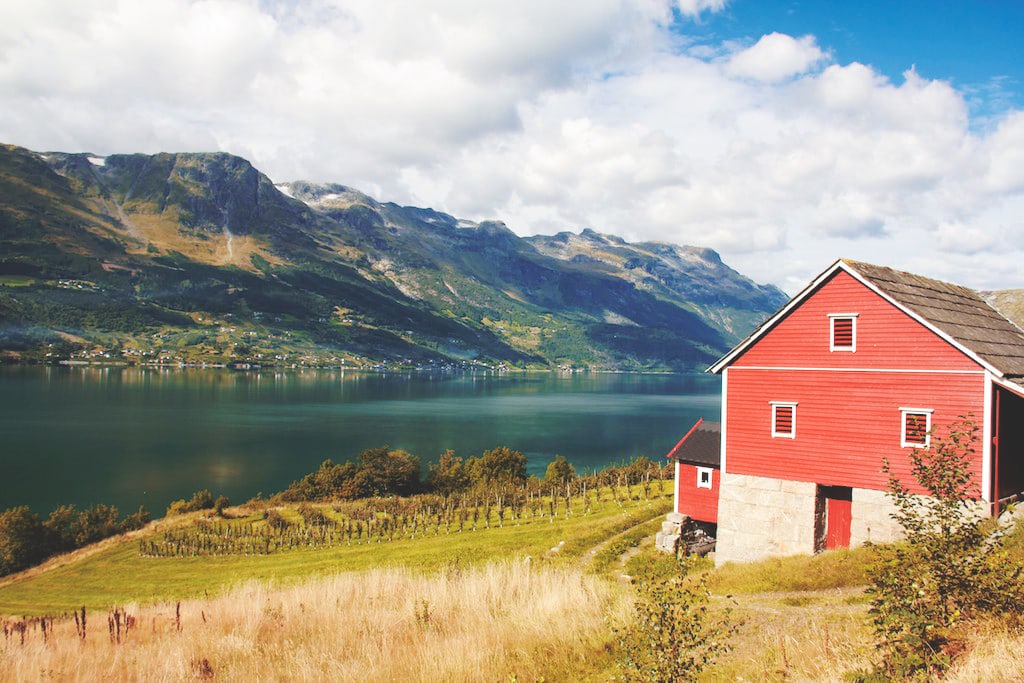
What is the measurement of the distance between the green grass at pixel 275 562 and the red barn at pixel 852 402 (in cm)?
1166

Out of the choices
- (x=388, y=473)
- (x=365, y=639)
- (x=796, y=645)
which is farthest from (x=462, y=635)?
(x=388, y=473)

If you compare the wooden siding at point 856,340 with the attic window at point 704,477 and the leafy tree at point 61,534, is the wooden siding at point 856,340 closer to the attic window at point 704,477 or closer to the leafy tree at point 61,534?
the attic window at point 704,477

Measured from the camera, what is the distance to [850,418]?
2634 centimetres

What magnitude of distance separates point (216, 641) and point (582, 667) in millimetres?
6555

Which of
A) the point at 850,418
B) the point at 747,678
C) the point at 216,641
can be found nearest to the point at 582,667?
the point at 747,678

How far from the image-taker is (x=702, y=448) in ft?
118

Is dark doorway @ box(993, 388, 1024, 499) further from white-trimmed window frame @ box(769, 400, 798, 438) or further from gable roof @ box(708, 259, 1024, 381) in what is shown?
white-trimmed window frame @ box(769, 400, 798, 438)

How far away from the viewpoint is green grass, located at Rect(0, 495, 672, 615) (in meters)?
39.6

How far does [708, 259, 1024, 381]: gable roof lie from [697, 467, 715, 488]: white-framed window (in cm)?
789

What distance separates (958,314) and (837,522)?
397 inches

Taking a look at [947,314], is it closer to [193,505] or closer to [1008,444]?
[1008,444]

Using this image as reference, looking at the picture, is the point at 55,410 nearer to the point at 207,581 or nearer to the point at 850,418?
the point at 207,581

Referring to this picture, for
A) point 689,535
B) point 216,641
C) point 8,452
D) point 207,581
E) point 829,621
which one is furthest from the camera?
point 8,452

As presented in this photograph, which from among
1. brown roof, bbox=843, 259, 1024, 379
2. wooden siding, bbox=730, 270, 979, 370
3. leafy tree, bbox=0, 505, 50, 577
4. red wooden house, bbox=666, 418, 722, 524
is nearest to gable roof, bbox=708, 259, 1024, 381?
brown roof, bbox=843, 259, 1024, 379
